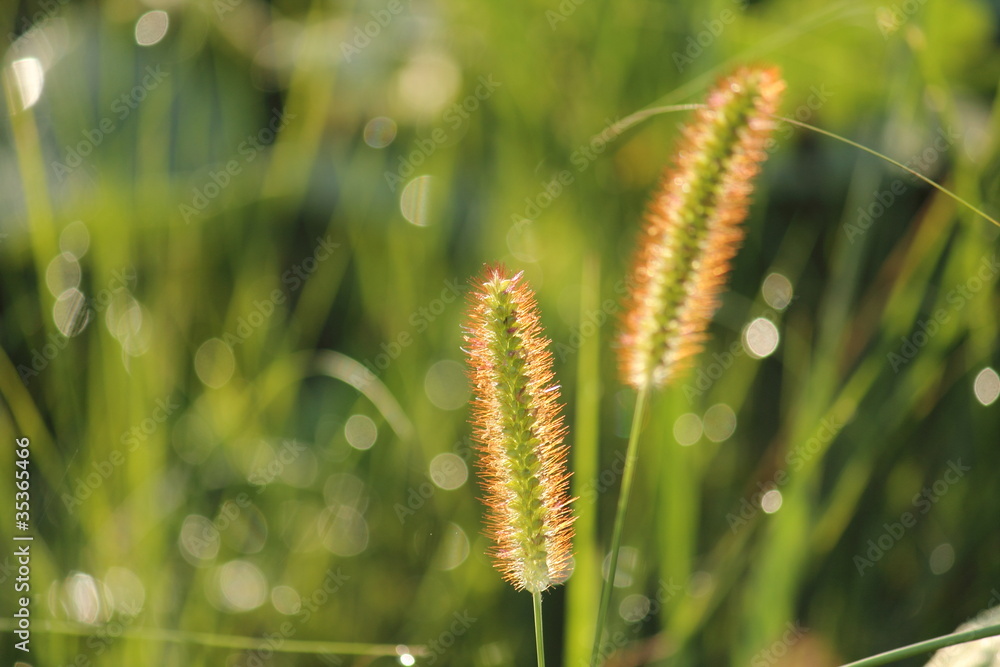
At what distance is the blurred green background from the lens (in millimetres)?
1801

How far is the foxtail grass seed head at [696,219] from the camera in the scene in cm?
121

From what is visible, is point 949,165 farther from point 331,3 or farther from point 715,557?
point 331,3

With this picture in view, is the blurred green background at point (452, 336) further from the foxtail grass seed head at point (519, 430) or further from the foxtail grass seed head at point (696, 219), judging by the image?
the foxtail grass seed head at point (519, 430)

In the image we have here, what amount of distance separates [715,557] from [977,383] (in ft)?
2.33

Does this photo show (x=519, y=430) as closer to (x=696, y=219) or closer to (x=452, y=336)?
→ (x=696, y=219)

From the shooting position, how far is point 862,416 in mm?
2113

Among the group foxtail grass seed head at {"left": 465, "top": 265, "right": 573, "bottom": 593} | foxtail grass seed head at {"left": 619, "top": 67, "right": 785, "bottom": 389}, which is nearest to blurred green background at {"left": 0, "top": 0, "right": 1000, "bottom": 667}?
foxtail grass seed head at {"left": 619, "top": 67, "right": 785, "bottom": 389}

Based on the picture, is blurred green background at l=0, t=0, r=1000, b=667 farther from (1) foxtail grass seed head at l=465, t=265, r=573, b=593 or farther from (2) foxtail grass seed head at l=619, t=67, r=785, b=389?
(1) foxtail grass seed head at l=465, t=265, r=573, b=593

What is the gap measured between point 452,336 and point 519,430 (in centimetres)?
159

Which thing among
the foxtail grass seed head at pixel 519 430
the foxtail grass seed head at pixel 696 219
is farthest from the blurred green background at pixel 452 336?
the foxtail grass seed head at pixel 519 430

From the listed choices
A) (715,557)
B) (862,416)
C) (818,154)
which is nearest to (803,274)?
(818,154)

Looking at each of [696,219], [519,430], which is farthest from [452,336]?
[519,430]

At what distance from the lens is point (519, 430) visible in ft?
3.20

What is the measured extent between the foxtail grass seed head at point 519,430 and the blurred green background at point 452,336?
35 cm
